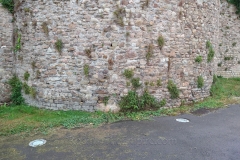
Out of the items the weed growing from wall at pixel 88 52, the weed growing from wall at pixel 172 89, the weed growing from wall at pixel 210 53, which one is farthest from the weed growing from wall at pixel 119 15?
the weed growing from wall at pixel 210 53

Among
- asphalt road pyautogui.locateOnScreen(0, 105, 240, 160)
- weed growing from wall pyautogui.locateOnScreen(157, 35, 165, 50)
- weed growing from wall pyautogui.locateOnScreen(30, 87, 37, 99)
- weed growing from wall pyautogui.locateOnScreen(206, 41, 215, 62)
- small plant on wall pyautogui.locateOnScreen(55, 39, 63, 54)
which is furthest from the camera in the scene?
weed growing from wall pyautogui.locateOnScreen(206, 41, 215, 62)

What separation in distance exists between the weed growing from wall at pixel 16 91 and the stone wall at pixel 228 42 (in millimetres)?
13394

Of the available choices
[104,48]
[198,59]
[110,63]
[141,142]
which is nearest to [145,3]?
[104,48]

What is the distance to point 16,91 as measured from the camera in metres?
9.21

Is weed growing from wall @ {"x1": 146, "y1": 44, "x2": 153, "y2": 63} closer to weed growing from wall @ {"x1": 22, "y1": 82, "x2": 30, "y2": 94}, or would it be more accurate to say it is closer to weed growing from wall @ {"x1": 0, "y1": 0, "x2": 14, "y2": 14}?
weed growing from wall @ {"x1": 22, "y1": 82, "x2": 30, "y2": 94}

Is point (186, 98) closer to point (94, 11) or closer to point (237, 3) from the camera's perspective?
point (94, 11)

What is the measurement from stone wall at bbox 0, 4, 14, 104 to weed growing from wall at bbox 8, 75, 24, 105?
0.76 ft

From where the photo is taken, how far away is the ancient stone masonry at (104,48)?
7.74m

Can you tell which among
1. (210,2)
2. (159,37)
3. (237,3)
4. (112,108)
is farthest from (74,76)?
(237,3)

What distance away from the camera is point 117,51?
7.75 meters

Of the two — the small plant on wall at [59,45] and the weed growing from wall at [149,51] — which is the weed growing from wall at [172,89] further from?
the small plant on wall at [59,45]

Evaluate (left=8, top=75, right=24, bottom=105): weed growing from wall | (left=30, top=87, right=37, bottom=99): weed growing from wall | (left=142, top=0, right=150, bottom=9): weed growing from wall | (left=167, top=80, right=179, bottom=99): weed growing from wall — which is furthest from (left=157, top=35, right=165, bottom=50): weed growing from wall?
(left=8, top=75, right=24, bottom=105): weed growing from wall

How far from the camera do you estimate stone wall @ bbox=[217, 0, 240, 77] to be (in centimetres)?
1557

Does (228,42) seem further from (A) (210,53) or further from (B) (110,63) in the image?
(B) (110,63)
